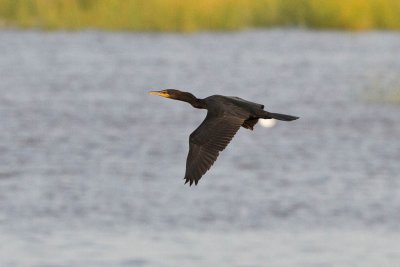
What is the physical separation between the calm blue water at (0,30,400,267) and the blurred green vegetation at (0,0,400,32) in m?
1.47

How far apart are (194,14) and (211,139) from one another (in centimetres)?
2767

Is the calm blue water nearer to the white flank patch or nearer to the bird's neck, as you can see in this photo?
the white flank patch

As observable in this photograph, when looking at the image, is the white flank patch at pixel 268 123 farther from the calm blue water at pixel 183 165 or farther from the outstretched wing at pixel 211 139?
the outstretched wing at pixel 211 139

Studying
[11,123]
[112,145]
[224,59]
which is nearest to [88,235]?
[112,145]

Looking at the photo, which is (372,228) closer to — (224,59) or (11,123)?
(11,123)

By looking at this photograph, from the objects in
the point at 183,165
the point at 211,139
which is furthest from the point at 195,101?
the point at 183,165

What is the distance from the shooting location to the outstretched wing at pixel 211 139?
Result: 22.5 feet

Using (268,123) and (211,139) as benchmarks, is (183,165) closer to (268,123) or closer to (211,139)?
(268,123)

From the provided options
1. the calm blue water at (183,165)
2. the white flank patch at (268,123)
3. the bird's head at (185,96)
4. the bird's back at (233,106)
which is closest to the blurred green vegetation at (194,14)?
the calm blue water at (183,165)

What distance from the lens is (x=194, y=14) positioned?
34.4 m

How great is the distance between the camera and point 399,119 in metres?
23.0

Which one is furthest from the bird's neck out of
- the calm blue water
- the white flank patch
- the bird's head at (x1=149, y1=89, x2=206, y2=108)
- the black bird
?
the white flank patch

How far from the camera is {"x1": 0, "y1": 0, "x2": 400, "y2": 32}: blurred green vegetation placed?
34.1 m

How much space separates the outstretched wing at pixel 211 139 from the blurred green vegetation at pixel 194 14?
2652 cm
